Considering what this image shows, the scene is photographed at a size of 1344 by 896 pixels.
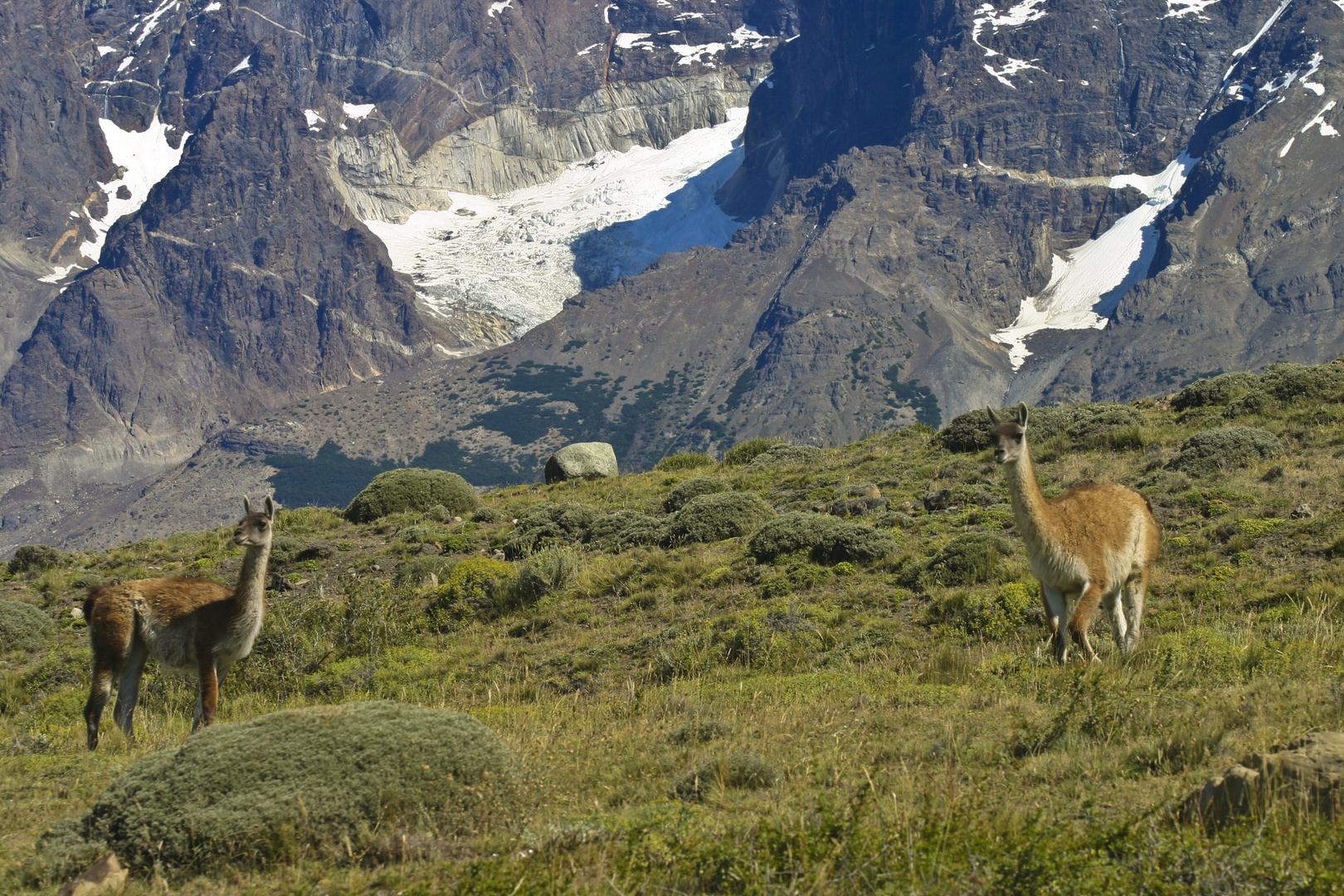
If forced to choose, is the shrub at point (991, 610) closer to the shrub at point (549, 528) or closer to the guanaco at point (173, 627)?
the guanaco at point (173, 627)

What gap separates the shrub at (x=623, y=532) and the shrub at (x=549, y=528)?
33 centimetres

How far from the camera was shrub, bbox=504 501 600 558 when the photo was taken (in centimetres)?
2252

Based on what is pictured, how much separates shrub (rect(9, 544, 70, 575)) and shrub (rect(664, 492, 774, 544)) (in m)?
14.9

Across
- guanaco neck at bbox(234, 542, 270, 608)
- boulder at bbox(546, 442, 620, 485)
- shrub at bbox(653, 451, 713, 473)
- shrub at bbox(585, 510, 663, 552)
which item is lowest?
boulder at bbox(546, 442, 620, 485)

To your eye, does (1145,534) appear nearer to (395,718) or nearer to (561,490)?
(395,718)

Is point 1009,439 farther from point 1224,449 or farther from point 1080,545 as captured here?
point 1224,449

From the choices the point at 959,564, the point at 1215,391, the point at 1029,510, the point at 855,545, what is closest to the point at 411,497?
the point at 855,545

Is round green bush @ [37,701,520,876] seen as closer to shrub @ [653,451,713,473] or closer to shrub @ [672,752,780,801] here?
shrub @ [672,752,780,801]

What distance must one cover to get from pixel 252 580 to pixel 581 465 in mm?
27462

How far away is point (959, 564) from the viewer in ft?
52.6

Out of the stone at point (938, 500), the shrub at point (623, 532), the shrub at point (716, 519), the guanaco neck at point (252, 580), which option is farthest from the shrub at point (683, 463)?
the guanaco neck at point (252, 580)

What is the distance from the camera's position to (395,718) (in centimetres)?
781

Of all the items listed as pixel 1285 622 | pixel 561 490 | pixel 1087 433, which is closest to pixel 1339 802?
pixel 1285 622

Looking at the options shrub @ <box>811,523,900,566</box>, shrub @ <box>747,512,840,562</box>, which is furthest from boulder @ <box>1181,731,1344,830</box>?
shrub @ <box>747,512,840,562</box>
